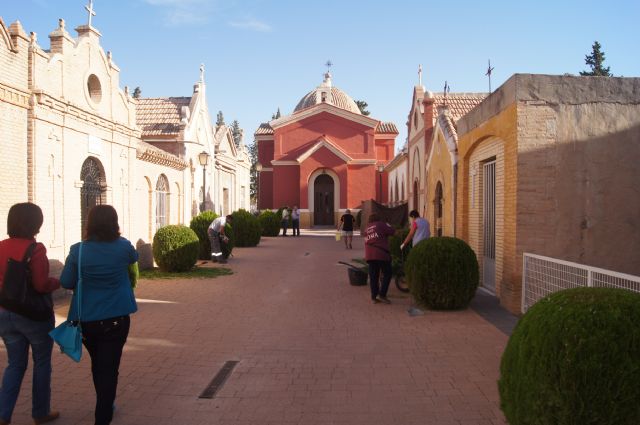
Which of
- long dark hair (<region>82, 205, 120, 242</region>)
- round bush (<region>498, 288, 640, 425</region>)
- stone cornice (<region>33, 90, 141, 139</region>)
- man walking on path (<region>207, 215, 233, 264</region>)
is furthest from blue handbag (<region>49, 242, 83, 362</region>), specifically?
man walking on path (<region>207, 215, 233, 264</region>)

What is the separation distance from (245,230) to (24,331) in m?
18.9

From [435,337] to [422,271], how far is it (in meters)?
1.72

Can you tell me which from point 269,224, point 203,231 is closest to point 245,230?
Answer: point 203,231

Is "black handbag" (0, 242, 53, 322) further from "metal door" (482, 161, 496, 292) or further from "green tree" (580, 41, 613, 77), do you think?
"green tree" (580, 41, 613, 77)

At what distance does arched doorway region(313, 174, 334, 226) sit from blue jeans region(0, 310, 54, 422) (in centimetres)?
3503

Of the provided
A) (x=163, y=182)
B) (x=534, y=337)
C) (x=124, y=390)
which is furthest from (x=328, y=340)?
(x=163, y=182)

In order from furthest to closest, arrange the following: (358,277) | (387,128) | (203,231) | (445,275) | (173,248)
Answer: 1. (387,128)
2. (203,231)
3. (173,248)
4. (358,277)
5. (445,275)

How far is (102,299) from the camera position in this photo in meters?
4.17

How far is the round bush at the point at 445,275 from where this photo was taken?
344 inches

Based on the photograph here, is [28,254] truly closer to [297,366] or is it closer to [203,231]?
[297,366]

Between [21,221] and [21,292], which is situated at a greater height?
[21,221]

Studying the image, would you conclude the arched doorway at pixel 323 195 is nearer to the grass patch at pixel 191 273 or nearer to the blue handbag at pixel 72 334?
the grass patch at pixel 191 273

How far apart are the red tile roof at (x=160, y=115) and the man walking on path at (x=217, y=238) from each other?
5860 mm

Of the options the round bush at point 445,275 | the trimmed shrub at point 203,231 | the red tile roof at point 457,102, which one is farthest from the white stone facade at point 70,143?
the red tile roof at point 457,102
